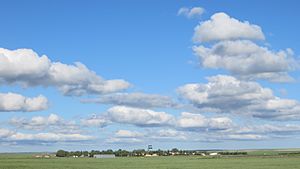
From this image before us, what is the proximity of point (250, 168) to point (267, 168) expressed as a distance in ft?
10.9

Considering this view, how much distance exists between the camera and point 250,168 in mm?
89438

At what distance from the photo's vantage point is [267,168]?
9044 centimetres
